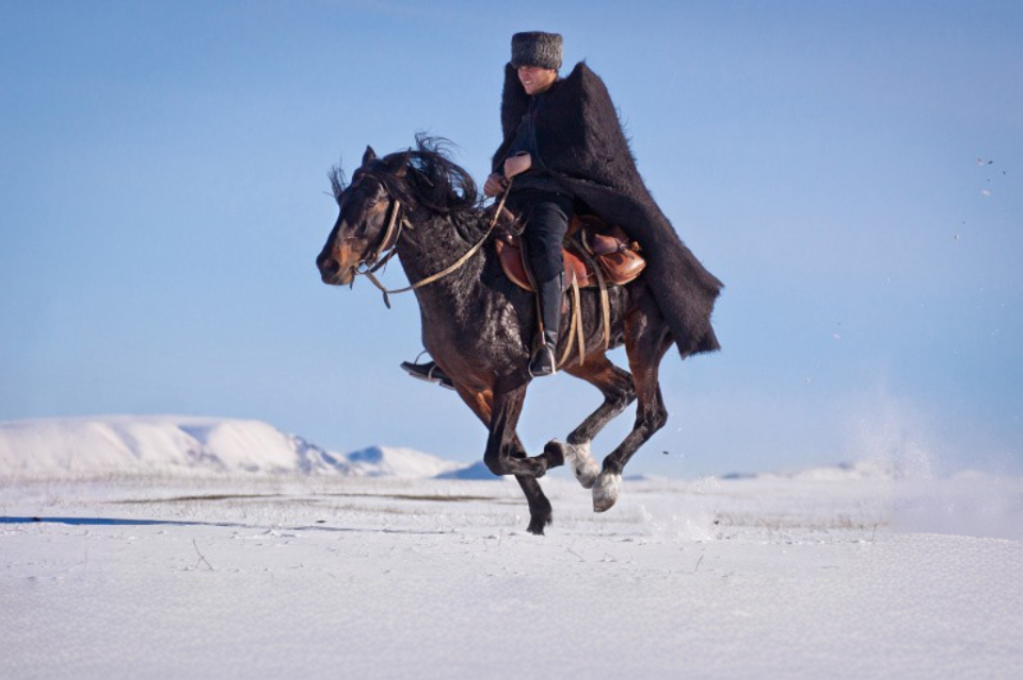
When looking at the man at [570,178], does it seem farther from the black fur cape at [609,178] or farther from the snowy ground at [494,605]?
the snowy ground at [494,605]

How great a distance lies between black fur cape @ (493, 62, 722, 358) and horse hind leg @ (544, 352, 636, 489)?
611 millimetres

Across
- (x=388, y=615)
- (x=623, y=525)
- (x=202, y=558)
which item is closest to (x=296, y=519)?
(x=623, y=525)

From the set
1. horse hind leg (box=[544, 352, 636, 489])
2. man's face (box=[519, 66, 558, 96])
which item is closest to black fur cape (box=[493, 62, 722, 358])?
man's face (box=[519, 66, 558, 96])

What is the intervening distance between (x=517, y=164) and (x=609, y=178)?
72 cm

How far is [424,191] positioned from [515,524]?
12.0 ft

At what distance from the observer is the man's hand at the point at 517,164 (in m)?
8.99

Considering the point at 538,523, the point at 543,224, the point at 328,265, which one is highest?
the point at 543,224

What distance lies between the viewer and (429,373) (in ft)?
30.4

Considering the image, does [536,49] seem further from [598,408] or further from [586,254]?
[598,408]

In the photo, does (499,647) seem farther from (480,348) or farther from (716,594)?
(480,348)

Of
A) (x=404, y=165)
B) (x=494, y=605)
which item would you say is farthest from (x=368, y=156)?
(x=494, y=605)

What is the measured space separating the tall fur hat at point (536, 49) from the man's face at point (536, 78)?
31mm

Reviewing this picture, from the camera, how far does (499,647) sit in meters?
4.59

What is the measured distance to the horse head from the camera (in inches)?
316
